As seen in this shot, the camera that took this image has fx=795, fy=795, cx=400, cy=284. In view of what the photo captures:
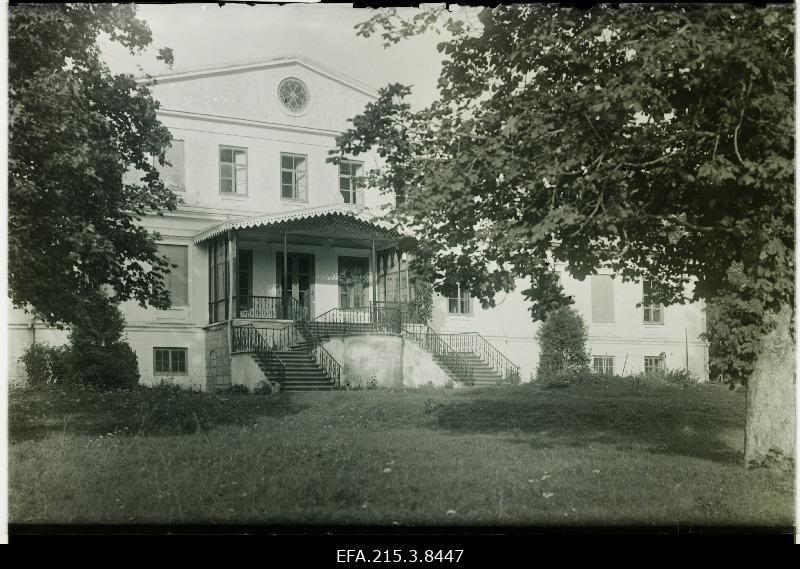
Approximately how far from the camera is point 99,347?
1059cm

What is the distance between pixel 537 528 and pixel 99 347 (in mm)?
6489

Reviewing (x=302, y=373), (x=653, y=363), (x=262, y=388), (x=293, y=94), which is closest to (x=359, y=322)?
(x=302, y=373)

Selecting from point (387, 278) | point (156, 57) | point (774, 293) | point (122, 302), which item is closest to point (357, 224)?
point (387, 278)

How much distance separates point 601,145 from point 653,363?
6337 mm

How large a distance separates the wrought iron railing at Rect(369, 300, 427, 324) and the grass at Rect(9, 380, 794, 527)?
13.6 feet

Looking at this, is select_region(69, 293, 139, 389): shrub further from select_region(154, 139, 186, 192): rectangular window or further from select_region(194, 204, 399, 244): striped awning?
select_region(194, 204, 399, 244): striped awning

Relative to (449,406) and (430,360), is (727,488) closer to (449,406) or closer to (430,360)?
(449,406)

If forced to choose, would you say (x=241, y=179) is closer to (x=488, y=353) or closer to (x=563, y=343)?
(x=488, y=353)

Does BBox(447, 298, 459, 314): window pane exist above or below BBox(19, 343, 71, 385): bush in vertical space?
above

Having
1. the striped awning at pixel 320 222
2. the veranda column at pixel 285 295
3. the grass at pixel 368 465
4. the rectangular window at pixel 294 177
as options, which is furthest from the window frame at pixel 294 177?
the grass at pixel 368 465

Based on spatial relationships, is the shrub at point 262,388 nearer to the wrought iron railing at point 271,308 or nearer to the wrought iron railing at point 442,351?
the wrought iron railing at point 271,308

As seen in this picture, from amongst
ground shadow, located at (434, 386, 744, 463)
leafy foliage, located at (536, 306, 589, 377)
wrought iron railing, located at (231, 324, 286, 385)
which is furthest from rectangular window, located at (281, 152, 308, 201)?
leafy foliage, located at (536, 306, 589, 377)

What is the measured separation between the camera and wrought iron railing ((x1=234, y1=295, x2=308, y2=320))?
14977mm

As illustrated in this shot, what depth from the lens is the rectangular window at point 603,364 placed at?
42.2 feet
